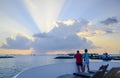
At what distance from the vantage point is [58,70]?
627 inches

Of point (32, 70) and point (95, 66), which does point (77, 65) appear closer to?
point (95, 66)

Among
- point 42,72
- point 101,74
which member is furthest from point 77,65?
point 101,74

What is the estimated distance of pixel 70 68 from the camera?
1725 cm

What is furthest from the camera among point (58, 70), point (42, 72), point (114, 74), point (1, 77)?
point (1, 77)

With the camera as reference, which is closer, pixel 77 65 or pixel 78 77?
pixel 78 77

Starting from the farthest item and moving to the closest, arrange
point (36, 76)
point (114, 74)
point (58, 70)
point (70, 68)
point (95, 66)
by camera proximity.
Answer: point (95, 66)
point (70, 68)
point (58, 70)
point (36, 76)
point (114, 74)

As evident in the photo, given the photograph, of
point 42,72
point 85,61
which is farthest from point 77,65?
point 42,72

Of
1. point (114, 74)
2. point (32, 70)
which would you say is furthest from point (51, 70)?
point (114, 74)

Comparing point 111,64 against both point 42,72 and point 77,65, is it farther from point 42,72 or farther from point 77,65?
point 42,72

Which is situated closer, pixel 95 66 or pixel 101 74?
pixel 101 74

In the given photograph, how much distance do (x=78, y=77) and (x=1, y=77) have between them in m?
55.9

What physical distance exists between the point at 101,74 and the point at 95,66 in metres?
8.46

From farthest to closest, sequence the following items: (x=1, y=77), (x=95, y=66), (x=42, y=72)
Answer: (x=1, y=77)
(x=95, y=66)
(x=42, y=72)

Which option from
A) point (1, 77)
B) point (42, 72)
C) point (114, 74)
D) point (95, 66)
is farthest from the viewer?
point (1, 77)
